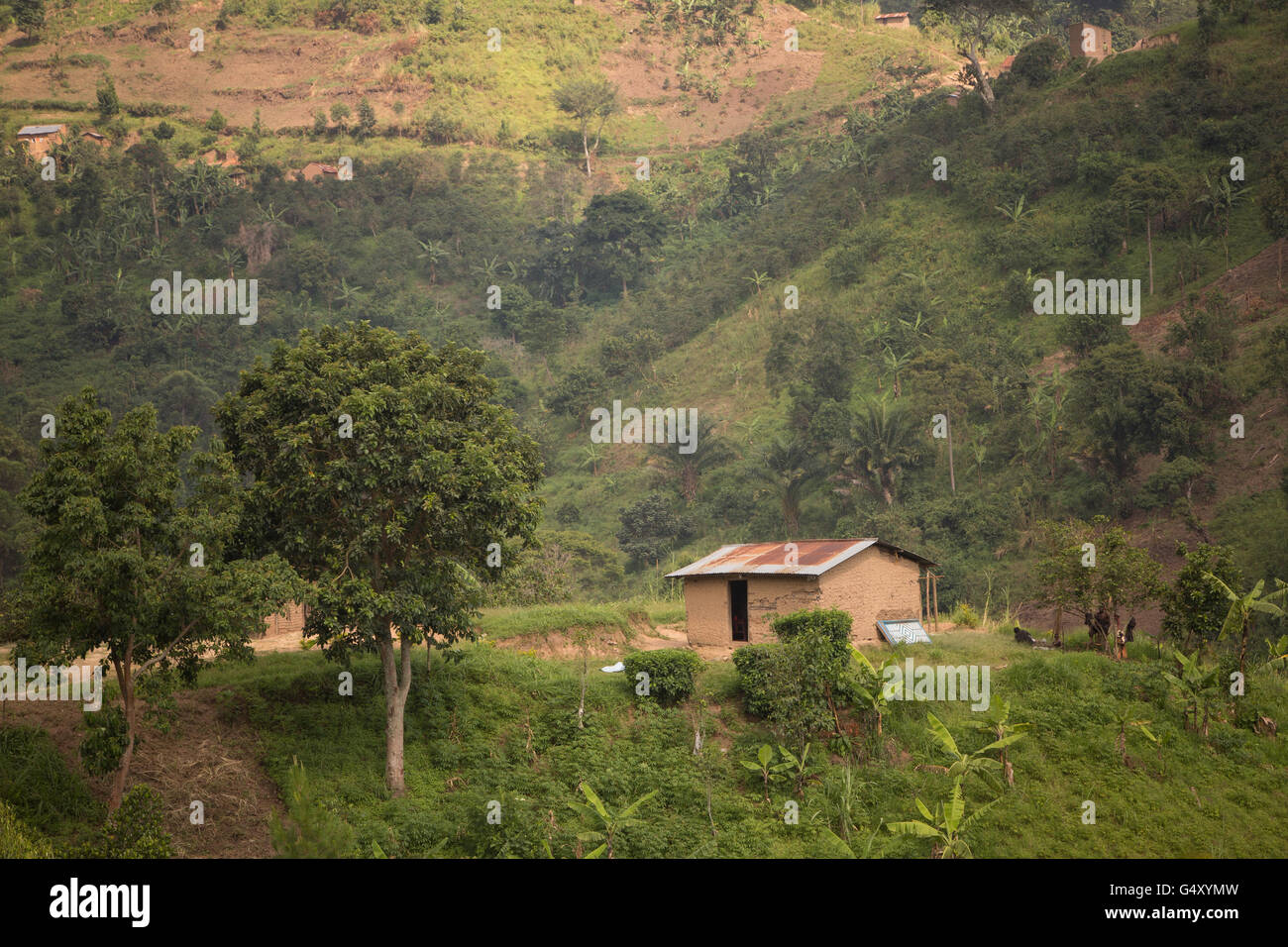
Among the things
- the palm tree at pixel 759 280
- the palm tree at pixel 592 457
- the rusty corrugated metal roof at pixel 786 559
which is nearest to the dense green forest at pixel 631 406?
the palm tree at pixel 759 280

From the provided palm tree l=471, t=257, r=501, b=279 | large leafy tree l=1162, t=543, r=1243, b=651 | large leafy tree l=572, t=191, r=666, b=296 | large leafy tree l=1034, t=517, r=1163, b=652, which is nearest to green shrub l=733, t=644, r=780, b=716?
large leafy tree l=1034, t=517, r=1163, b=652

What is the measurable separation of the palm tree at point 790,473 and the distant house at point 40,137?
61.4 m

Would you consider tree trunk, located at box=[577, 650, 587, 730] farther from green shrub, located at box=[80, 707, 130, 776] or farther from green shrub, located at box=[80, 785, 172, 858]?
green shrub, located at box=[80, 707, 130, 776]

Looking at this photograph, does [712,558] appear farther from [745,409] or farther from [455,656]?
[745,409]

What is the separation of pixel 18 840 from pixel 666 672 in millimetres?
11248

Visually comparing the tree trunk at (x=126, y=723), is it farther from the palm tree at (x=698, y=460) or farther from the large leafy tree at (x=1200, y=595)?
A: the palm tree at (x=698, y=460)

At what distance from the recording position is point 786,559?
2403cm

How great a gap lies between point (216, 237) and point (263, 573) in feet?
208

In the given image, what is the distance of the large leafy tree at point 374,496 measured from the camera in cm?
1644

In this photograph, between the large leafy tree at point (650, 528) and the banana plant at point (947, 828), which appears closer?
the banana plant at point (947, 828)

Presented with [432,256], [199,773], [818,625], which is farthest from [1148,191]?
[432,256]

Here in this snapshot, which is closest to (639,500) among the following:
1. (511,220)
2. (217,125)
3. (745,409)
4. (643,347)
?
(745,409)

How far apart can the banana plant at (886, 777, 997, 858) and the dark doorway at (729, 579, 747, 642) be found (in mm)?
8001

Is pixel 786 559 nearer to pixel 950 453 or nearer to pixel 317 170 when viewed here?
pixel 950 453
